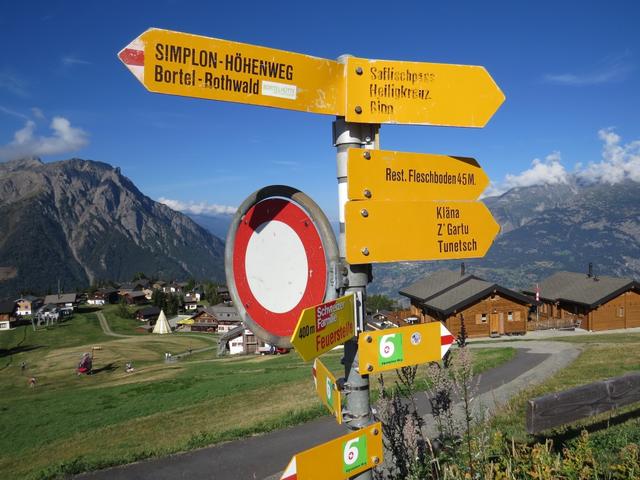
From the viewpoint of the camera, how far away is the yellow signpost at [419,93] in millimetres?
3352

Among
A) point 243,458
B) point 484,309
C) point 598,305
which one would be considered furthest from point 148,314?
point 243,458

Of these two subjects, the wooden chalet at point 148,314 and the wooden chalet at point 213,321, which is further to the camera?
the wooden chalet at point 148,314

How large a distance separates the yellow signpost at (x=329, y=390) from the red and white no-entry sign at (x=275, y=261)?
1.43ft

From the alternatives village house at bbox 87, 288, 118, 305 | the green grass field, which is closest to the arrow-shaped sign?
the green grass field

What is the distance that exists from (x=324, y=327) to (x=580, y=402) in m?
3.54

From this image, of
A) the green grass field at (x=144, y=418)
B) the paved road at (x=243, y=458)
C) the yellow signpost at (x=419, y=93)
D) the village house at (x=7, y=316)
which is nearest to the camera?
the yellow signpost at (x=419, y=93)

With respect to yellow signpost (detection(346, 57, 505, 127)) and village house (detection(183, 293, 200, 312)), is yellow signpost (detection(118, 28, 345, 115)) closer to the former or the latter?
yellow signpost (detection(346, 57, 505, 127))

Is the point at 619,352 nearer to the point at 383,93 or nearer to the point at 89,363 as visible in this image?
the point at 383,93

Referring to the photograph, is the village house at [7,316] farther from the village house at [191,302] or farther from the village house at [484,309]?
the village house at [484,309]

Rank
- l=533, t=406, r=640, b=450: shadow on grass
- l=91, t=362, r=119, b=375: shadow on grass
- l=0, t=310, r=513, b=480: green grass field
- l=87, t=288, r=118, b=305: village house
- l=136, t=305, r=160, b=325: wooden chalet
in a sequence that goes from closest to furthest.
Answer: l=533, t=406, r=640, b=450: shadow on grass < l=0, t=310, r=513, b=480: green grass field < l=91, t=362, r=119, b=375: shadow on grass < l=136, t=305, r=160, b=325: wooden chalet < l=87, t=288, r=118, b=305: village house

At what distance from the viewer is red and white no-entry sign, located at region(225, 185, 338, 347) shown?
3074mm

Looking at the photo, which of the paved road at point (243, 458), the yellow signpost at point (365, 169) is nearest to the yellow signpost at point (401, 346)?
the yellow signpost at point (365, 169)

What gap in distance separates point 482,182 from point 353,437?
2.25m

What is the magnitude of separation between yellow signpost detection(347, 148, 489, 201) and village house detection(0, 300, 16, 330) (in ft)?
413
